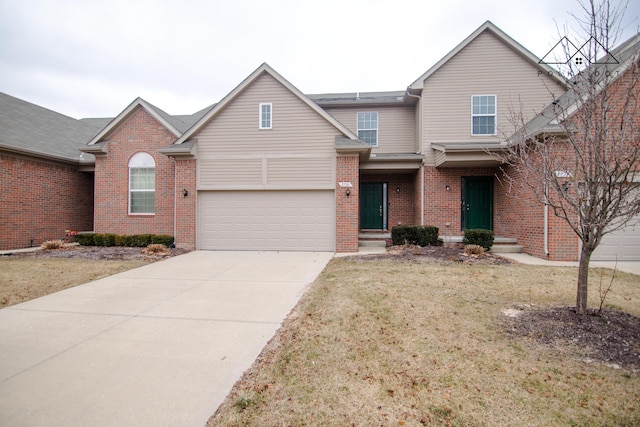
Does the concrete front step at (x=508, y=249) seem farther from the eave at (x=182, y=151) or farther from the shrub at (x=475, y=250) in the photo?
the eave at (x=182, y=151)

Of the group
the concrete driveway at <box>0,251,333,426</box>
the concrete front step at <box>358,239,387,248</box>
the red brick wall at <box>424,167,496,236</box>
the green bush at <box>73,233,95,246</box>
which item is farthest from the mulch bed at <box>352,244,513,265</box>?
the green bush at <box>73,233,95,246</box>

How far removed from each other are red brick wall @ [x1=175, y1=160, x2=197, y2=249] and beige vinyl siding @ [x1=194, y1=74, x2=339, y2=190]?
347 millimetres

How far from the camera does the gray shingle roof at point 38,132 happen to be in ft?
42.7

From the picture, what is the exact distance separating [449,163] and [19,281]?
12.9 m

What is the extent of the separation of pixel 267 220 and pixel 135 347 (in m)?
8.57

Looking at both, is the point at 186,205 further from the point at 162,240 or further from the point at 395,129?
the point at 395,129

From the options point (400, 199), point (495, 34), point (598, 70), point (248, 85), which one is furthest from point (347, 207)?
point (495, 34)

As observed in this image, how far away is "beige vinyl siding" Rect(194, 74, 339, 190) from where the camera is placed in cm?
1233

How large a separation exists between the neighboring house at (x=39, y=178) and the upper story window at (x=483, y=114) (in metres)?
16.2

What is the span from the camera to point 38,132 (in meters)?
14.6

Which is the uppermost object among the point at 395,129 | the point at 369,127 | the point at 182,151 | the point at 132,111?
the point at 132,111

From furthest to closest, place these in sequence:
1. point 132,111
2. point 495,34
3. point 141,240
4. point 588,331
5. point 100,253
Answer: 1. point 132,111
2. point 495,34
3. point 141,240
4. point 100,253
5. point 588,331

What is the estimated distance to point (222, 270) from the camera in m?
8.86

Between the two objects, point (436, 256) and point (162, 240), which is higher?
point (162, 240)
